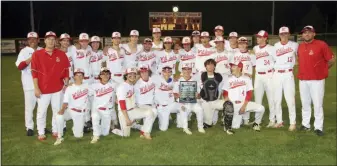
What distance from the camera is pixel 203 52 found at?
31.0ft

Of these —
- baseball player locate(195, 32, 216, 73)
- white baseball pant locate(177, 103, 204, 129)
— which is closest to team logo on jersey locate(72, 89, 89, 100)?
white baseball pant locate(177, 103, 204, 129)

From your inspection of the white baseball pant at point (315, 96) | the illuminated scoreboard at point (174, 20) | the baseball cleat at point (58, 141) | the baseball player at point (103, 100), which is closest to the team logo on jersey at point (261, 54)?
the white baseball pant at point (315, 96)

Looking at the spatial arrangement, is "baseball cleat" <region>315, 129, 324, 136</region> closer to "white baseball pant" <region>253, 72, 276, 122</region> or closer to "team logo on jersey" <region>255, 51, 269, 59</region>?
"white baseball pant" <region>253, 72, 276, 122</region>

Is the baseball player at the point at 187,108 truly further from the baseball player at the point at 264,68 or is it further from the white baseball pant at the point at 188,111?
the baseball player at the point at 264,68

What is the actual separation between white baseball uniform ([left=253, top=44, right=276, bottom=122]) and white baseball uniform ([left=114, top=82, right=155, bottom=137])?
8.52 feet

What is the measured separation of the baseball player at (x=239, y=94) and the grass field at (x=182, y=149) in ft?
1.06

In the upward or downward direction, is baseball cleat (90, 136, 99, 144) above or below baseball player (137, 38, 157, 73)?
below

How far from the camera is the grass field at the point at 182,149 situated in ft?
20.0

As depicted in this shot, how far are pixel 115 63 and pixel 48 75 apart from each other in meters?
2.00

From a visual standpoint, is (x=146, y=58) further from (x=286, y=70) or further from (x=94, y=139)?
(x=286, y=70)

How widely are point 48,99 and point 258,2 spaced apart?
59.7m

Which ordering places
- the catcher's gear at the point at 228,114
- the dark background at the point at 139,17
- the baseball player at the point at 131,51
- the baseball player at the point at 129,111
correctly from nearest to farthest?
the baseball player at the point at 129,111 → the catcher's gear at the point at 228,114 → the baseball player at the point at 131,51 → the dark background at the point at 139,17

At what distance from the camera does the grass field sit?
6098mm

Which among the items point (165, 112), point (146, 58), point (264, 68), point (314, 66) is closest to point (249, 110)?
point (264, 68)
